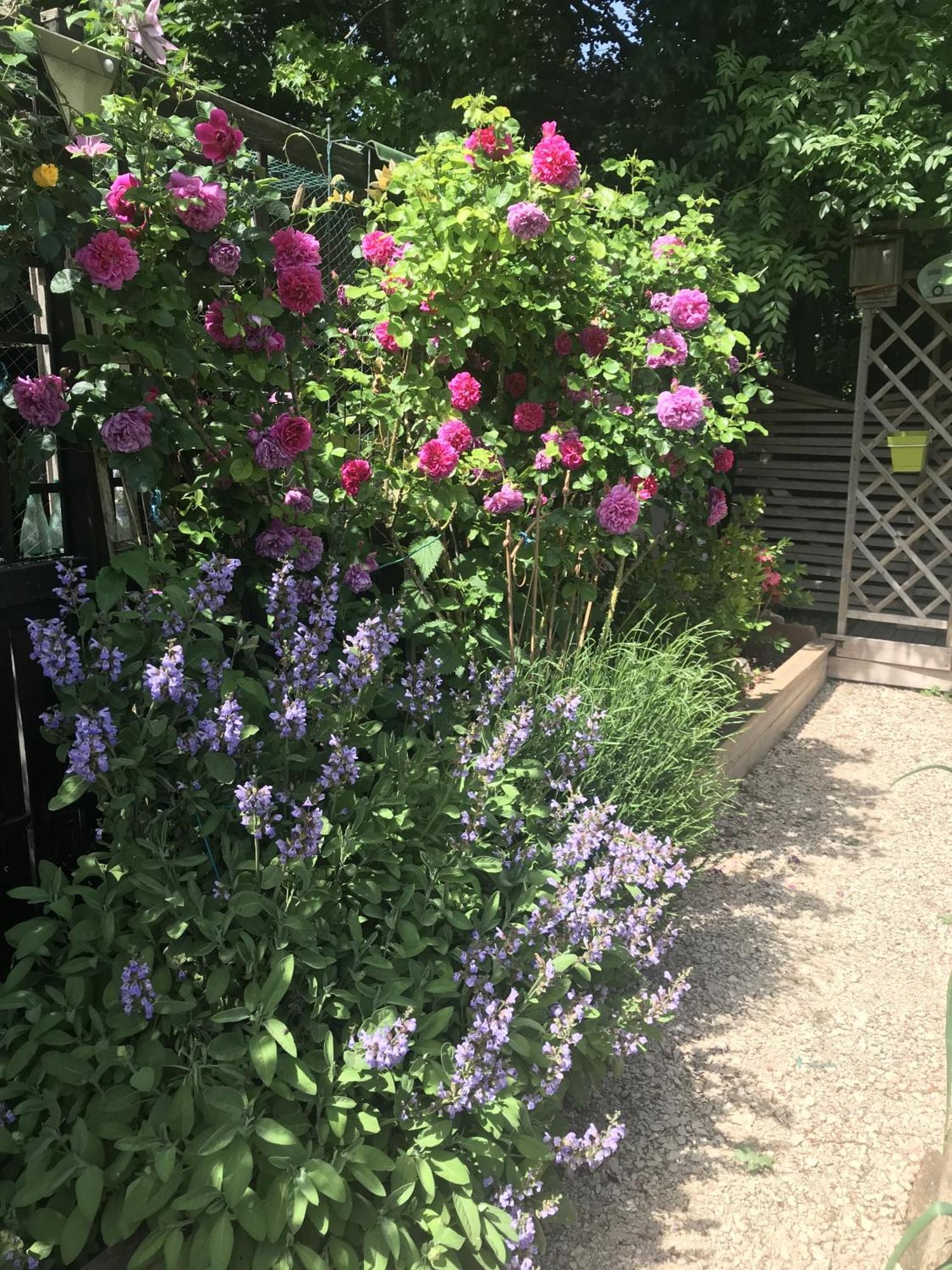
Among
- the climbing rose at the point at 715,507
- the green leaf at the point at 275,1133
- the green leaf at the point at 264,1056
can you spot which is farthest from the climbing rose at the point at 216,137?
the climbing rose at the point at 715,507

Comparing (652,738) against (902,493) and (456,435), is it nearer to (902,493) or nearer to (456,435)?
(456,435)

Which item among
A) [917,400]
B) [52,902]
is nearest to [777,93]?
[917,400]

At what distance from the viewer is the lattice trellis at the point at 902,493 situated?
5.66 metres

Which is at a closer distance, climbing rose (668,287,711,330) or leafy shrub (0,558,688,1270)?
leafy shrub (0,558,688,1270)

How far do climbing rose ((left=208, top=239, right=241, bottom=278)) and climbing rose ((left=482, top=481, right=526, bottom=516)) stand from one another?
1.10 meters

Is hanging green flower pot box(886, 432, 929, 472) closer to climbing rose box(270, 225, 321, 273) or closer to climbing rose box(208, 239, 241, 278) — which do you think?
climbing rose box(270, 225, 321, 273)

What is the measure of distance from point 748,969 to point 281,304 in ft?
7.14

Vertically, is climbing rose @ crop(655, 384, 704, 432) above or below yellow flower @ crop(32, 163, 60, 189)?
below

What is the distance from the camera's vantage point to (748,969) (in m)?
2.81

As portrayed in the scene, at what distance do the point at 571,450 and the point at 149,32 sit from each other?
1582 millimetres

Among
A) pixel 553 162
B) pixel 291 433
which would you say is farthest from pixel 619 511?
pixel 291 433

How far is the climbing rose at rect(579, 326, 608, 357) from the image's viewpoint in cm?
327

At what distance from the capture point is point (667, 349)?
3.27 m

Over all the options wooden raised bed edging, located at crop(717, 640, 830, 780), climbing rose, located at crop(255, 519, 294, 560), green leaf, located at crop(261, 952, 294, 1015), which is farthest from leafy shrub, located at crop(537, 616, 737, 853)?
green leaf, located at crop(261, 952, 294, 1015)
